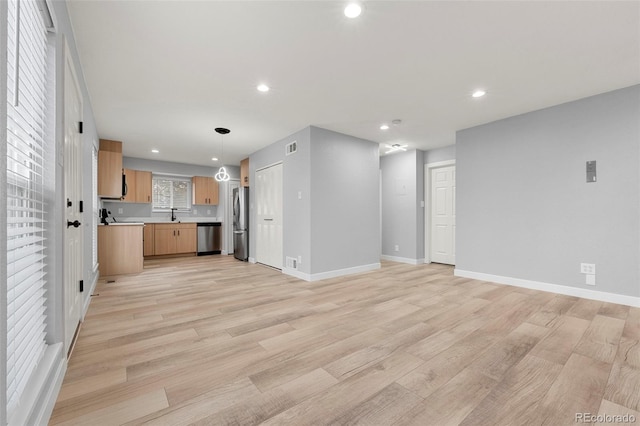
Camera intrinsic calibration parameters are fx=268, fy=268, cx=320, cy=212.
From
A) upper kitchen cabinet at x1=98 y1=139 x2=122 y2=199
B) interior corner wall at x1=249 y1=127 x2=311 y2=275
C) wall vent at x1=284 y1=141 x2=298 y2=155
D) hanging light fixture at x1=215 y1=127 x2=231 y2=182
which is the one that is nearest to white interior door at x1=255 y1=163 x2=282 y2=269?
interior corner wall at x1=249 y1=127 x2=311 y2=275

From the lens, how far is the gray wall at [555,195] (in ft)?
9.83

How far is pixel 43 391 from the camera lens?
4.11 feet

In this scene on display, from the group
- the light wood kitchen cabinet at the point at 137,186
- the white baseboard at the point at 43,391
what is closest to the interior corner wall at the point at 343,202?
the white baseboard at the point at 43,391

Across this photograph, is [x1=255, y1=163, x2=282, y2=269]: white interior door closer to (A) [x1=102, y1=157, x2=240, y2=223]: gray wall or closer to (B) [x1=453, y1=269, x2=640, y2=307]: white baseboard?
(A) [x1=102, y1=157, x2=240, y2=223]: gray wall

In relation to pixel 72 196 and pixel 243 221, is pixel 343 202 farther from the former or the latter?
pixel 72 196

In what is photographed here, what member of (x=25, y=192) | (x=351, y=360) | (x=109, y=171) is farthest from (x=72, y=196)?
(x=109, y=171)

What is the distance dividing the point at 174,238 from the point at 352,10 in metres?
6.50

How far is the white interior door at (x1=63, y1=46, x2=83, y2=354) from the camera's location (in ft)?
6.23

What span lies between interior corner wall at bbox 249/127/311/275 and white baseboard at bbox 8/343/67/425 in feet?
9.66

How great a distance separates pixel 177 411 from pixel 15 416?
602 millimetres

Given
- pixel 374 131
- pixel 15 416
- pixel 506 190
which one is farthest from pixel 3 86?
pixel 506 190

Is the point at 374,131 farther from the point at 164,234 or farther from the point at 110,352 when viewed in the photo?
the point at 164,234

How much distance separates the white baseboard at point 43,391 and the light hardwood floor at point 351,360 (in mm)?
82

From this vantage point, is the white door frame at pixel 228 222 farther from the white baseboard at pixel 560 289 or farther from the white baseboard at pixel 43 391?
the white baseboard at pixel 43 391
